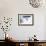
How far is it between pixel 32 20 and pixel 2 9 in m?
1.16

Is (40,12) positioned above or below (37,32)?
above

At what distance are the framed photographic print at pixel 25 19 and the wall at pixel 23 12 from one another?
0.11m

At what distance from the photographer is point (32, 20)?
466 centimetres

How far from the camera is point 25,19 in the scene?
4688mm

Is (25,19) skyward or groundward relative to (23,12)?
groundward

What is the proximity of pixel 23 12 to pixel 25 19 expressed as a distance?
263 millimetres

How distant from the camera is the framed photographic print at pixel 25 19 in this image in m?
4.66

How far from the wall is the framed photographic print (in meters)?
0.11

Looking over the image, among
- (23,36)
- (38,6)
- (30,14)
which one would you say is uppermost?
(38,6)

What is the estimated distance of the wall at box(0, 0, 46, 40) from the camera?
463 cm

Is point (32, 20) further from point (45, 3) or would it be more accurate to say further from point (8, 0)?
point (8, 0)

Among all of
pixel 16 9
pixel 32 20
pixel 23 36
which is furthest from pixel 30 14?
pixel 23 36

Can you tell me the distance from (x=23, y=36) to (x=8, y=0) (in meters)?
1.41

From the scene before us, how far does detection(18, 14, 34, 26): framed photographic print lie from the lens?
4660mm
